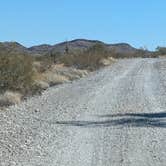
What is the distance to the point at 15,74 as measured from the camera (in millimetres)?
27844

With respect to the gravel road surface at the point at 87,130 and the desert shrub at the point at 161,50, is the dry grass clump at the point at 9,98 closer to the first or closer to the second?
the gravel road surface at the point at 87,130

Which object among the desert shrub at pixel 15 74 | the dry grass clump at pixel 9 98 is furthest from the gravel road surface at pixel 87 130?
the desert shrub at pixel 15 74

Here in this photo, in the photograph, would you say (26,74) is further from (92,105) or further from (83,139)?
(83,139)

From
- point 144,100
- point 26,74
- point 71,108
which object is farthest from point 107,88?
point 71,108

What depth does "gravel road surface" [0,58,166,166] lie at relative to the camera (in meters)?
12.2

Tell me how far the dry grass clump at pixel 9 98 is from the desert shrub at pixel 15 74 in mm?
1420

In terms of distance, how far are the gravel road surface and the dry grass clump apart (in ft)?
1.29

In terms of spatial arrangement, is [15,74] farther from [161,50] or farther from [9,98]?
[161,50]

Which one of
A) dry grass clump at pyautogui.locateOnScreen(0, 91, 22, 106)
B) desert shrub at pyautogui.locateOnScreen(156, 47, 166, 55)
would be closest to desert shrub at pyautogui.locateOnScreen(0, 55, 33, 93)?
dry grass clump at pyautogui.locateOnScreen(0, 91, 22, 106)

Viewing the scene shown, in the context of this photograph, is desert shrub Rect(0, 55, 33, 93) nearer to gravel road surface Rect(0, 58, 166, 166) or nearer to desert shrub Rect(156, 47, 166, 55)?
gravel road surface Rect(0, 58, 166, 166)

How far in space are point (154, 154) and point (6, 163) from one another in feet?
9.17

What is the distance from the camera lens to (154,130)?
16.2 meters

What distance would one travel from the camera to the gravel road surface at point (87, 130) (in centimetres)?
1224

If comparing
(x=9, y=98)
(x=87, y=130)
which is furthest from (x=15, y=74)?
(x=87, y=130)
